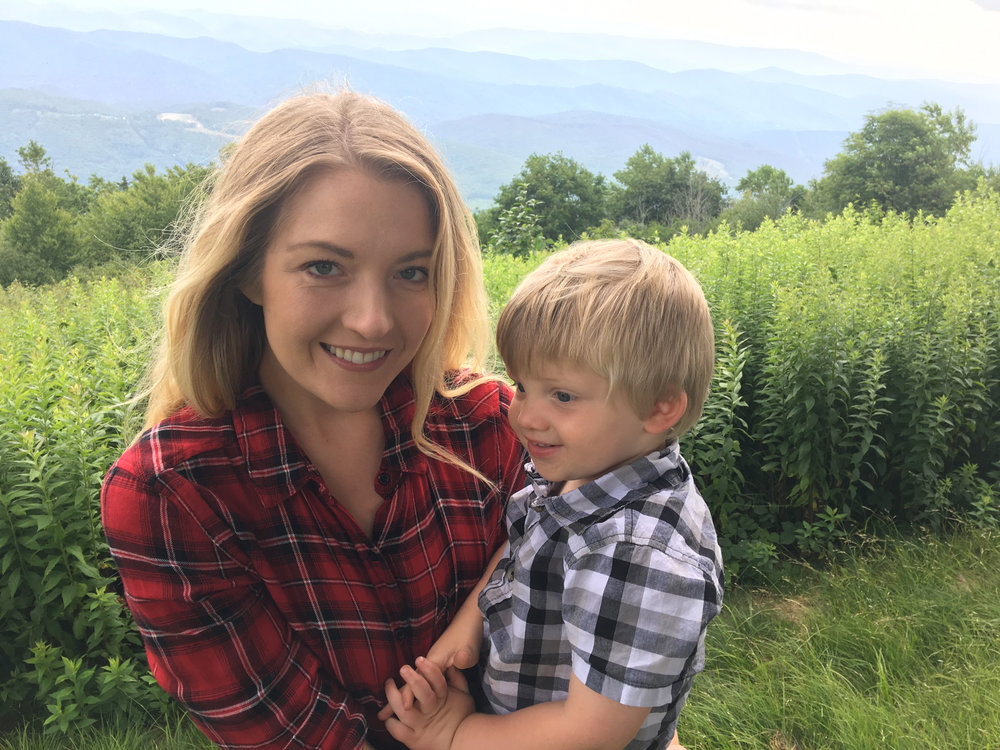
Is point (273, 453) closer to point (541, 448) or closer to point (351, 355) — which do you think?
point (351, 355)

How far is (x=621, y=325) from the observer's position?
1.28m

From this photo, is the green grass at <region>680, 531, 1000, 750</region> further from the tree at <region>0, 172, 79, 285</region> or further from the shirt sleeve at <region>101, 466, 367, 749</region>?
the tree at <region>0, 172, 79, 285</region>

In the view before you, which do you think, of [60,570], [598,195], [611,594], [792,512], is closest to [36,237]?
[598,195]

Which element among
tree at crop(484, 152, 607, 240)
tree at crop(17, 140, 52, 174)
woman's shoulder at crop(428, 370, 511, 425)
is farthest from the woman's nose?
tree at crop(17, 140, 52, 174)

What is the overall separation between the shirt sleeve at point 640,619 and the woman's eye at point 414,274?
1.99ft

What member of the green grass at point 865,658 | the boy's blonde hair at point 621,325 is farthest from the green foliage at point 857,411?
the boy's blonde hair at point 621,325

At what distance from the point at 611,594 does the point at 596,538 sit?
0.10m

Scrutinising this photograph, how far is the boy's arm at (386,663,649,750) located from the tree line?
36.3m

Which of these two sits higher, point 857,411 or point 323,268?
point 323,268

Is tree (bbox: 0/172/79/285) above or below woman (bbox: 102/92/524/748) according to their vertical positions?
below

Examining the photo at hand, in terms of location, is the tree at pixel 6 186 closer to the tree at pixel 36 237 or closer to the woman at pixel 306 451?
the tree at pixel 36 237

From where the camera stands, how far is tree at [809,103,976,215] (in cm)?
4859

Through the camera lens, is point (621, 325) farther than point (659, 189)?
No

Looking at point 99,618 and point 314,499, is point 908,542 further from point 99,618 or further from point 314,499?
point 99,618
